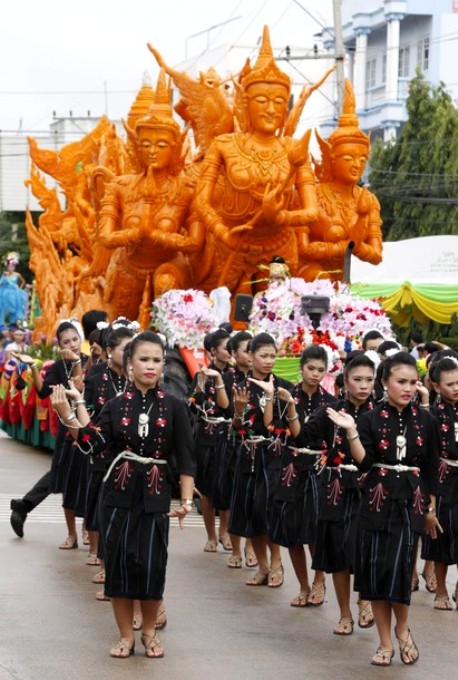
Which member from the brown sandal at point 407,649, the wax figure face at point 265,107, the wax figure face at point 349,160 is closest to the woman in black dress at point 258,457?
the brown sandal at point 407,649

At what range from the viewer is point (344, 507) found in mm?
9211

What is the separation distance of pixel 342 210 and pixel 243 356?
768cm

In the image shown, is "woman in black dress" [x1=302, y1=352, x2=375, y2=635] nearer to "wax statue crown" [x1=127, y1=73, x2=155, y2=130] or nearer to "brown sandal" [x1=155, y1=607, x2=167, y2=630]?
"brown sandal" [x1=155, y1=607, x2=167, y2=630]

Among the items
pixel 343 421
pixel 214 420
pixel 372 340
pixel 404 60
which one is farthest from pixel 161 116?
pixel 404 60

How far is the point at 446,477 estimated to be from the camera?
32.6 feet

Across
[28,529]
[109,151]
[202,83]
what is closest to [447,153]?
[109,151]

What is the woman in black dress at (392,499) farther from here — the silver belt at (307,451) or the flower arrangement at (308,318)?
the flower arrangement at (308,318)

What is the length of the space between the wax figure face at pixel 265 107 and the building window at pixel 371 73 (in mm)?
30822

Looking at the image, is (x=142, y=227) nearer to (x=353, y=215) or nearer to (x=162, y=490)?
(x=353, y=215)

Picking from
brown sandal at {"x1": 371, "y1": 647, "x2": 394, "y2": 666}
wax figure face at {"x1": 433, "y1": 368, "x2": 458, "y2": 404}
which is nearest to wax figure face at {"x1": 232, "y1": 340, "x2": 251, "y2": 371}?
wax figure face at {"x1": 433, "y1": 368, "x2": 458, "y2": 404}

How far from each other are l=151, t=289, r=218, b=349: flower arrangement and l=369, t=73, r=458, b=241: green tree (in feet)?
62.4

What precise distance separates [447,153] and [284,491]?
26222mm

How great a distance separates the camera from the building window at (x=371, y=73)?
158 feet

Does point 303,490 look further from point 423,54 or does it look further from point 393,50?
point 423,54
